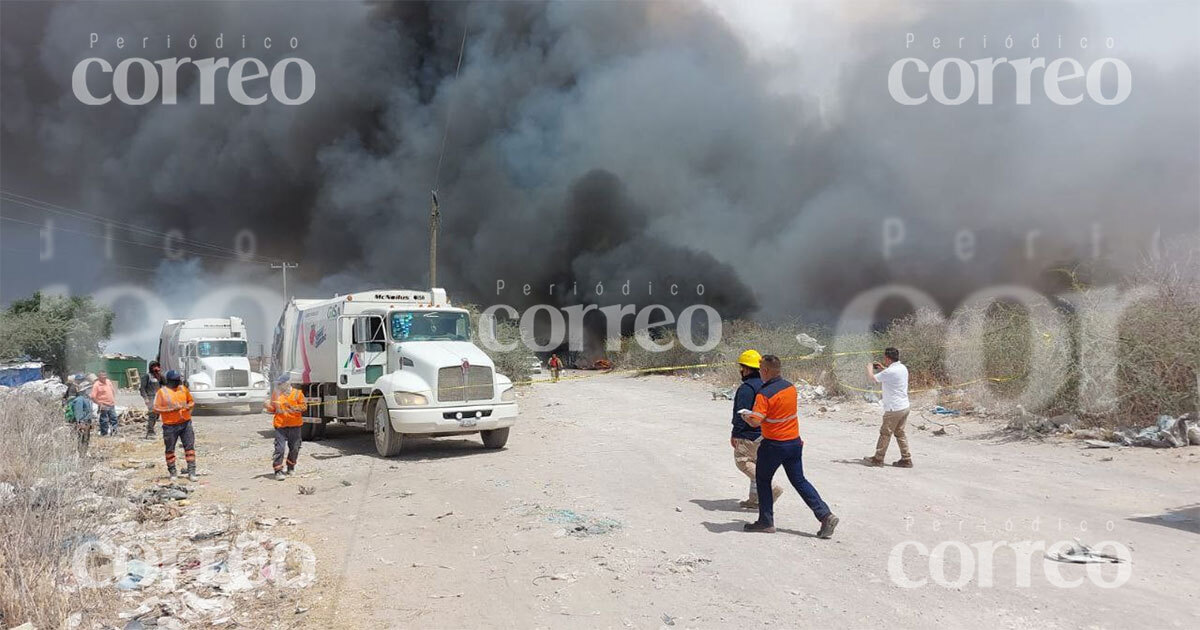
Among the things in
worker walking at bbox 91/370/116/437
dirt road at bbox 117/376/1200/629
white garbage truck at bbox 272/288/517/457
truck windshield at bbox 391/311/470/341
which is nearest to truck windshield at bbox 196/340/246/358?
worker walking at bbox 91/370/116/437

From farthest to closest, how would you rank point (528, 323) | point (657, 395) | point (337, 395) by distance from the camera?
1. point (528, 323)
2. point (657, 395)
3. point (337, 395)

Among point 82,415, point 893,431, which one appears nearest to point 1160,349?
point 893,431

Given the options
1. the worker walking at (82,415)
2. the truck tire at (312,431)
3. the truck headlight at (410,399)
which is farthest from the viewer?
the truck tire at (312,431)

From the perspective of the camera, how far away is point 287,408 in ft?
32.1

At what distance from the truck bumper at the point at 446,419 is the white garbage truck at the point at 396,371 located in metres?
0.01

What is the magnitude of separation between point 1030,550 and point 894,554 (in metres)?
1.05

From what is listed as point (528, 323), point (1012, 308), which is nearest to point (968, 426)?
point (1012, 308)

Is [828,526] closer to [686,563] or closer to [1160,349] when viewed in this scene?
[686,563]

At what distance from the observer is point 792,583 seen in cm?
493

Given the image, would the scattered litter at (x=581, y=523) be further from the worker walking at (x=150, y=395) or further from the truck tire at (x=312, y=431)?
the worker walking at (x=150, y=395)

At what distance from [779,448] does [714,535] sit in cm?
92

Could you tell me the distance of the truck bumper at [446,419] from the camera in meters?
10.8

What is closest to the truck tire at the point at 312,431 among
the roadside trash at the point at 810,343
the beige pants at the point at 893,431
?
the beige pants at the point at 893,431

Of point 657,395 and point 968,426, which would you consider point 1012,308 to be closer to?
point 968,426
